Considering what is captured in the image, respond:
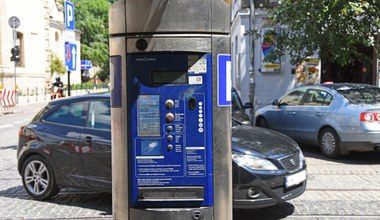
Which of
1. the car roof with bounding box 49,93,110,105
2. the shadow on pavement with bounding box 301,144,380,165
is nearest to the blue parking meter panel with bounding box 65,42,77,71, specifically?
the shadow on pavement with bounding box 301,144,380,165

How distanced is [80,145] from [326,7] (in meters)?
6.37

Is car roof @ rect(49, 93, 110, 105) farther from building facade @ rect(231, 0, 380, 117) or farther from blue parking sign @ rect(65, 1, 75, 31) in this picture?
building facade @ rect(231, 0, 380, 117)

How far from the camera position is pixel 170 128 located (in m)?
3.31

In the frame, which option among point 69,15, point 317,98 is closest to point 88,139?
point 317,98

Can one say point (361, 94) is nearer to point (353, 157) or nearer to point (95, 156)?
point (353, 157)

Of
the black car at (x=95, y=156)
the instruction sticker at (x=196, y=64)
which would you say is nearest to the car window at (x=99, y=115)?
the black car at (x=95, y=156)

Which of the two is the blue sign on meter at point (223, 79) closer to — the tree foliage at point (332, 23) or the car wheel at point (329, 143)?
the car wheel at point (329, 143)

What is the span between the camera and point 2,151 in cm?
1118

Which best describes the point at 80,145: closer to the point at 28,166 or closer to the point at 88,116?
the point at 88,116

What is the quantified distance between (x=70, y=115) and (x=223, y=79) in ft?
12.3

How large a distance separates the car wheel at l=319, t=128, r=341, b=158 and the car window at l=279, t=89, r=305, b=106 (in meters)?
1.25

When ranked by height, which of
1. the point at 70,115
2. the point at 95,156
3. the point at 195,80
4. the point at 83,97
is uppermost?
the point at 195,80

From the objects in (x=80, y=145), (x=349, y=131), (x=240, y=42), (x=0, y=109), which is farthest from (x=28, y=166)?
(x=0, y=109)

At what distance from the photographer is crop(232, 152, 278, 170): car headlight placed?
534 cm
